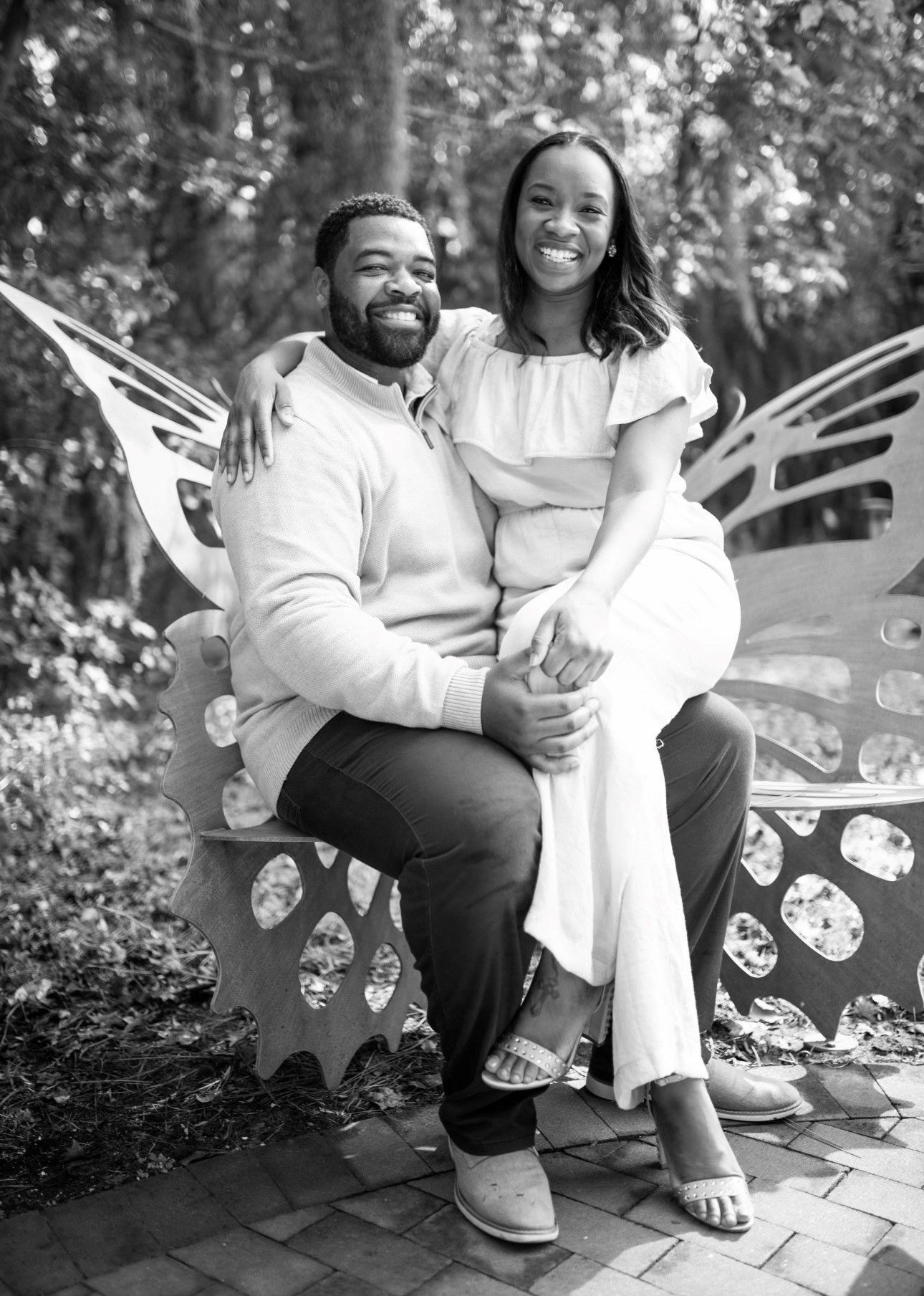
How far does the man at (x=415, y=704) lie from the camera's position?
1.86m

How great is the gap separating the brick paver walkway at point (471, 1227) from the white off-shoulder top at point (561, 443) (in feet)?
3.23

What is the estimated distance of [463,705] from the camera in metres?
1.98

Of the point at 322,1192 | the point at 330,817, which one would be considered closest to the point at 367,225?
the point at 330,817

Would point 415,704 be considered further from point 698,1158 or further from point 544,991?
point 698,1158

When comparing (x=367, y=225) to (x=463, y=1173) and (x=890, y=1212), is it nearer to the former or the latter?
(x=463, y=1173)

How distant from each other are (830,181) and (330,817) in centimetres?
400

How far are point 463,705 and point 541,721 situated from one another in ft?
0.44

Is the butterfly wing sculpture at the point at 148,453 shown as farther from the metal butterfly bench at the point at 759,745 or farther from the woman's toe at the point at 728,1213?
the woman's toe at the point at 728,1213

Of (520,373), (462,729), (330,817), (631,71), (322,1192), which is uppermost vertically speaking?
(631,71)

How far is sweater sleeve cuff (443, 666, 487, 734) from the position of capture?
1.98 meters

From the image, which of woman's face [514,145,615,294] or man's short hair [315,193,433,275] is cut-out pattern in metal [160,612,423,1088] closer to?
man's short hair [315,193,433,275]

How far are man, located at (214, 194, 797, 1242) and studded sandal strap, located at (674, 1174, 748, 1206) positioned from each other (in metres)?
0.21

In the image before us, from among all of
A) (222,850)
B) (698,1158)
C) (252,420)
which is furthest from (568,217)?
(698,1158)

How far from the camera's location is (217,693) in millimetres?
2348
